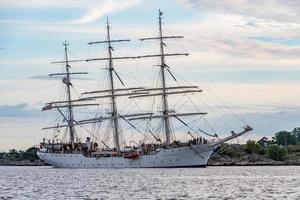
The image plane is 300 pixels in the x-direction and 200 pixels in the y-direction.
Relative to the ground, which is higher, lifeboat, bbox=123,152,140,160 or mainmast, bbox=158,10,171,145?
mainmast, bbox=158,10,171,145

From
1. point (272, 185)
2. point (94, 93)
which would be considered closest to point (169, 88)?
point (94, 93)

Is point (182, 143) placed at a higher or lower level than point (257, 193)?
higher

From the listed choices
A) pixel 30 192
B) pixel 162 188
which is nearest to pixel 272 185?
pixel 162 188

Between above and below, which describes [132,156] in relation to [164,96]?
below

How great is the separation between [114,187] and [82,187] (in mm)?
4592

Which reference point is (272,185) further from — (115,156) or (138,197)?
(115,156)

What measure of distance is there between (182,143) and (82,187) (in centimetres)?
7565

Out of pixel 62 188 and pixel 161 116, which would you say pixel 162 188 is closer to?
pixel 62 188

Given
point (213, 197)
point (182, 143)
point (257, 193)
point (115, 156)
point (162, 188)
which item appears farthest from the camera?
point (115, 156)

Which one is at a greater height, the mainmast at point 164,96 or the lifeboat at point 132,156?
the mainmast at point 164,96

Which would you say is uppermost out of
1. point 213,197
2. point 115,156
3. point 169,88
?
point 169,88

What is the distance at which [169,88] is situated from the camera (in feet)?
608

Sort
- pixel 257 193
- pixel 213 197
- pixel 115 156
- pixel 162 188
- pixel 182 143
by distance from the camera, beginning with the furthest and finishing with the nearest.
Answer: pixel 115 156 < pixel 182 143 < pixel 162 188 < pixel 257 193 < pixel 213 197

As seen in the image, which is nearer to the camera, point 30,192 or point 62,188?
point 30,192
